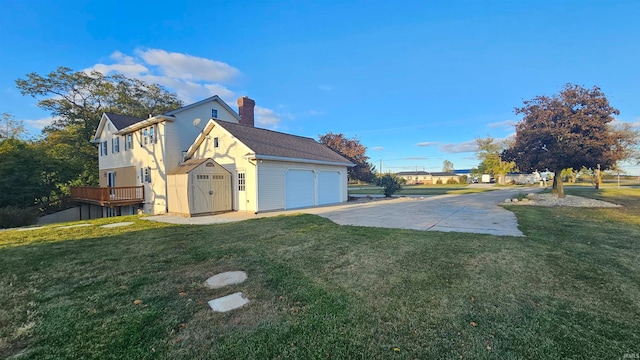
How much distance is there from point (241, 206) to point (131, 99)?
21901mm

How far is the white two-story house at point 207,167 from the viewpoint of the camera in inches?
491

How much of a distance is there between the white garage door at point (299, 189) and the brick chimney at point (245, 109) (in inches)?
282

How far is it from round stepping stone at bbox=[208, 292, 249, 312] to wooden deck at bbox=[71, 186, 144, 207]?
15637mm

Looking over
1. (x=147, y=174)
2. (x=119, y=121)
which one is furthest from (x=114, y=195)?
(x=119, y=121)

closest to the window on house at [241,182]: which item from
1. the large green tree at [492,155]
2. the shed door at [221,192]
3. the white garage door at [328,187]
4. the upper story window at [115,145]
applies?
the shed door at [221,192]

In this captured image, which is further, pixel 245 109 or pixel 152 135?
pixel 245 109

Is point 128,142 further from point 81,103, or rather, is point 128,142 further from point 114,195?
point 81,103

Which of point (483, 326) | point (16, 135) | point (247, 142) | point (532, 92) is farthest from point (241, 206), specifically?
point (16, 135)

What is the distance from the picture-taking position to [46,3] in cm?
1226

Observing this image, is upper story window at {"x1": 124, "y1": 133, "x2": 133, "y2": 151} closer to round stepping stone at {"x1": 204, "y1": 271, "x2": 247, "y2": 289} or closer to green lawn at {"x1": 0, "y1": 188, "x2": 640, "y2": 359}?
green lawn at {"x1": 0, "y1": 188, "x2": 640, "y2": 359}

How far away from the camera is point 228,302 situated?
331 centimetres

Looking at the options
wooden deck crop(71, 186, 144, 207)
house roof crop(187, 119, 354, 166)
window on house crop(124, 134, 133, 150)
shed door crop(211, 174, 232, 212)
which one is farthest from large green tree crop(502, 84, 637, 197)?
window on house crop(124, 134, 133, 150)

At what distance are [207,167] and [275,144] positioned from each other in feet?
13.2

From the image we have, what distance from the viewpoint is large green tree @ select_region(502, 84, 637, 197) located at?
13711 millimetres
